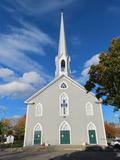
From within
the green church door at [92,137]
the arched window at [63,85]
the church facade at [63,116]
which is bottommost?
the green church door at [92,137]

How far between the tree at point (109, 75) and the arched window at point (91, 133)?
64.2 ft

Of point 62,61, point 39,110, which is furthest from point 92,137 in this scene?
point 62,61

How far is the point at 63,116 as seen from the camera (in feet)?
104

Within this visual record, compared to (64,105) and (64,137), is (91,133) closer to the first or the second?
→ (64,137)

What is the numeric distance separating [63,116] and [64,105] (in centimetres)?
177

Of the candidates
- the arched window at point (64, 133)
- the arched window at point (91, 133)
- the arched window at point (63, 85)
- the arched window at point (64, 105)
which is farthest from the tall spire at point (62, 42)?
the arched window at point (91, 133)

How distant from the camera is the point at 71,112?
3195 cm

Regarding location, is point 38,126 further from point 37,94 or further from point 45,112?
point 37,94

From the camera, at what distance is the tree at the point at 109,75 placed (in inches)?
414

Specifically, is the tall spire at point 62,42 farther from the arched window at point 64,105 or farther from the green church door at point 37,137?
the green church door at point 37,137

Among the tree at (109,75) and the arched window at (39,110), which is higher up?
the arched window at (39,110)

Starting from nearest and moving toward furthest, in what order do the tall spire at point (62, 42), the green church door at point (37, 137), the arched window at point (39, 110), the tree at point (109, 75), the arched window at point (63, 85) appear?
1. the tree at point (109, 75)
2. the green church door at point (37, 137)
3. the arched window at point (39, 110)
4. the arched window at point (63, 85)
5. the tall spire at point (62, 42)

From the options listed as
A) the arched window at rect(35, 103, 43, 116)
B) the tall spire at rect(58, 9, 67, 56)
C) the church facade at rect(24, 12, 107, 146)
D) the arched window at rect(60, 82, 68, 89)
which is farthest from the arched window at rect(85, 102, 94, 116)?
the tall spire at rect(58, 9, 67, 56)

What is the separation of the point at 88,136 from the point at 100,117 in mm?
3384
